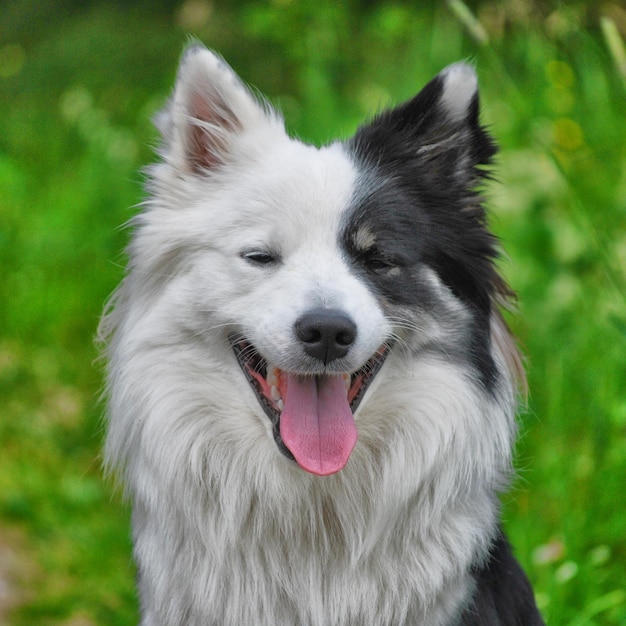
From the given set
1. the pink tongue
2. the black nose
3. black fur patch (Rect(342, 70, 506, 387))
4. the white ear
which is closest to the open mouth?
the pink tongue

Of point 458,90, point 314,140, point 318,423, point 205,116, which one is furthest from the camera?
point 314,140

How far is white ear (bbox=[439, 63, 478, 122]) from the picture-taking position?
8.36ft

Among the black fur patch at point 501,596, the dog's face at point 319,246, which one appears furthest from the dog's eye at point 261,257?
the black fur patch at point 501,596

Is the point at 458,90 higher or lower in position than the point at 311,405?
higher

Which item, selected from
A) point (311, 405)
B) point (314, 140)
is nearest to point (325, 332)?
point (311, 405)

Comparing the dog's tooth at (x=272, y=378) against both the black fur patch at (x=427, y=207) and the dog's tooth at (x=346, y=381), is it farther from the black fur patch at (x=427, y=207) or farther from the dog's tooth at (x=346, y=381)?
the black fur patch at (x=427, y=207)

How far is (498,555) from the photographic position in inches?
104

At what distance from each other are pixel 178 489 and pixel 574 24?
1.86m

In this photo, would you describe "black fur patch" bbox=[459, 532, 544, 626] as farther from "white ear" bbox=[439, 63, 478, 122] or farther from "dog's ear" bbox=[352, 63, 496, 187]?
"white ear" bbox=[439, 63, 478, 122]

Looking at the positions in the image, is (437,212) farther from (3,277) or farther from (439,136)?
(3,277)

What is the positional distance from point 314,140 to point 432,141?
3093mm

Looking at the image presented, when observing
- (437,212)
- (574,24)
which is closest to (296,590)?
(437,212)

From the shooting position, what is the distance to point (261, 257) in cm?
252

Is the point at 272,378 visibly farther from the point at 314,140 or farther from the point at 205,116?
the point at 314,140
